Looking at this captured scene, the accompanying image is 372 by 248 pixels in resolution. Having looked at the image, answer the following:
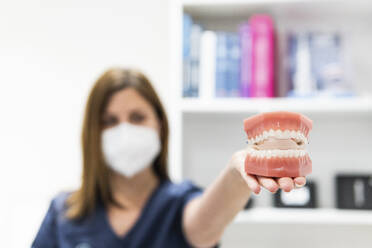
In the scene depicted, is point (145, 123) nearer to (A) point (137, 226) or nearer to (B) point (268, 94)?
(A) point (137, 226)

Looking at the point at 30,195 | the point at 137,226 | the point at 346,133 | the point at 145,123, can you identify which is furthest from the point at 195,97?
the point at 30,195

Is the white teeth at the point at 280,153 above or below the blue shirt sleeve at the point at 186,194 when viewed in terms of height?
above

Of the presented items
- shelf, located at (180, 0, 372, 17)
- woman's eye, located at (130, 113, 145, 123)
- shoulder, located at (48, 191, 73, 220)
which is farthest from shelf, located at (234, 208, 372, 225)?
shelf, located at (180, 0, 372, 17)

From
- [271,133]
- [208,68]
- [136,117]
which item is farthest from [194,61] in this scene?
[271,133]

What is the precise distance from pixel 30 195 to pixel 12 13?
30.6 inches

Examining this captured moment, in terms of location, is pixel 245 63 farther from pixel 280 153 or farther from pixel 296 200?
pixel 280 153

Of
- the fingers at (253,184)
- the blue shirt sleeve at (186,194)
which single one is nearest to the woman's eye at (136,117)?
the blue shirt sleeve at (186,194)

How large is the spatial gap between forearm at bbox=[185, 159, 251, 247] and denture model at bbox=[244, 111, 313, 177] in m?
0.17

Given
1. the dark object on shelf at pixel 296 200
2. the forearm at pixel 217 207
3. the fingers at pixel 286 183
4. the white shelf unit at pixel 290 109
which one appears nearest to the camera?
the fingers at pixel 286 183

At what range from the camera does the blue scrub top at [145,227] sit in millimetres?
1081

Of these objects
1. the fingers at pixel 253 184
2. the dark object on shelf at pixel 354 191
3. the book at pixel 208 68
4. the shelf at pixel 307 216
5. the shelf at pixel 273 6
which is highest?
the shelf at pixel 273 6

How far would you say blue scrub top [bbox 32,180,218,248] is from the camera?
108cm

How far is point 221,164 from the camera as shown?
143 centimetres

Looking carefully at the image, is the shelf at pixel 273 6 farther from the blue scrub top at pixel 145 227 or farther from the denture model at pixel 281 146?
the denture model at pixel 281 146
